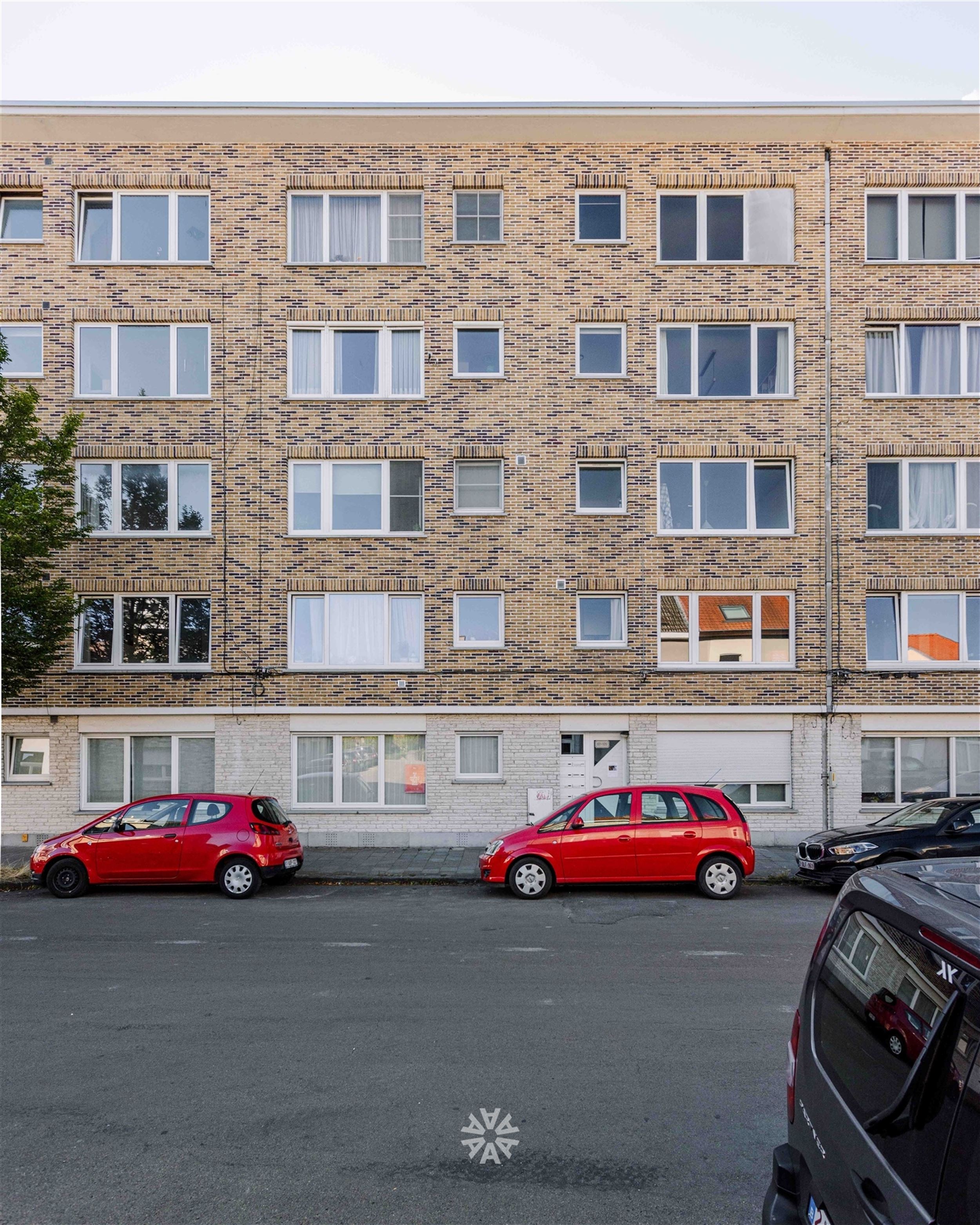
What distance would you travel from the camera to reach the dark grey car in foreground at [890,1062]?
1973 millimetres

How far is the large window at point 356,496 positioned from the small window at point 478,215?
4959 millimetres

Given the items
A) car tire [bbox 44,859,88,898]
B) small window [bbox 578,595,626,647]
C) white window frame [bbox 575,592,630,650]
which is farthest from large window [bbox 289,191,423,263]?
car tire [bbox 44,859,88,898]

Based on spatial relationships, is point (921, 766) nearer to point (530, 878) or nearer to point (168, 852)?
point (530, 878)

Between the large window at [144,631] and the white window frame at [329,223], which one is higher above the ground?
the white window frame at [329,223]

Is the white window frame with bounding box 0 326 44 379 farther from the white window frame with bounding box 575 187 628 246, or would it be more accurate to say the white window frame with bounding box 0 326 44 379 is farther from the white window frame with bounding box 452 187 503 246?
the white window frame with bounding box 575 187 628 246

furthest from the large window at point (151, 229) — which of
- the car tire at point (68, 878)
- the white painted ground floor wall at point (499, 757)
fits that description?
the car tire at point (68, 878)

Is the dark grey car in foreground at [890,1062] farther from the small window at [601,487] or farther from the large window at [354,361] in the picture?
the large window at [354,361]

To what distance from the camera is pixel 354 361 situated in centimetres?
1694

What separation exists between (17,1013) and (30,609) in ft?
29.8

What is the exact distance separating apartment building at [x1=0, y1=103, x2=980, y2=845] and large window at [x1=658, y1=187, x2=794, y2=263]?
66mm

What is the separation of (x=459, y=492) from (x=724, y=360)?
6.20m

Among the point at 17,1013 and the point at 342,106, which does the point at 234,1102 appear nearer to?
the point at 17,1013

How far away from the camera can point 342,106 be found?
52.6ft


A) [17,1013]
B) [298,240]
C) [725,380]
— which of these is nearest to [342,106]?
[298,240]
